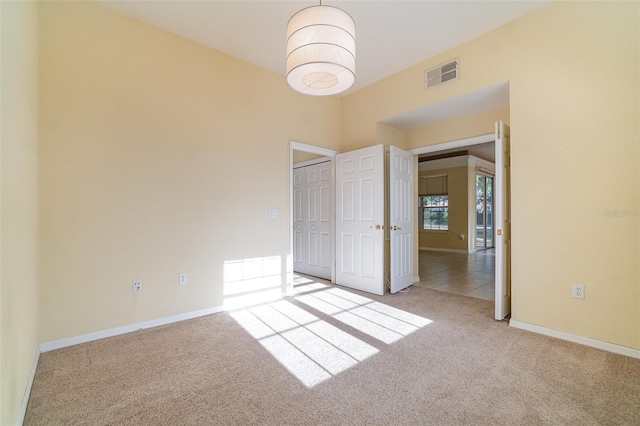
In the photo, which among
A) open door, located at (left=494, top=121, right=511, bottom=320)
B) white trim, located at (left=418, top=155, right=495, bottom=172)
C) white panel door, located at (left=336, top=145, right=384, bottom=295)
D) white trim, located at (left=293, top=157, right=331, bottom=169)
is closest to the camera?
open door, located at (left=494, top=121, right=511, bottom=320)

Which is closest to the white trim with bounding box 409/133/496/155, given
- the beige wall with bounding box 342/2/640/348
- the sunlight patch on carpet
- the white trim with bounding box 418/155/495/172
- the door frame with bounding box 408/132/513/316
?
the door frame with bounding box 408/132/513/316

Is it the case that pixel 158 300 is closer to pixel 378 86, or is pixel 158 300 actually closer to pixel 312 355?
pixel 312 355

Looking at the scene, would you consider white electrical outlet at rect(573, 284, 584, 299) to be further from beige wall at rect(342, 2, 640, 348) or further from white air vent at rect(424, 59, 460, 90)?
white air vent at rect(424, 59, 460, 90)

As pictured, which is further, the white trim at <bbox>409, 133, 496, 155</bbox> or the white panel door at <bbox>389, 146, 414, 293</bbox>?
the white panel door at <bbox>389, 146, 414, 293</bbox>

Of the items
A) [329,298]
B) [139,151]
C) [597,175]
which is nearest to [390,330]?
[329,298]

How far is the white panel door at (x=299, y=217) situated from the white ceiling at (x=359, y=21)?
7.79 ft

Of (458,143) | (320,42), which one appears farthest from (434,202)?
(320,42)

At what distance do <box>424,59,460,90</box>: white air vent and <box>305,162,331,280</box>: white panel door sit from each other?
1995 mm

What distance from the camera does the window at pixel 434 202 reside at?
934 centimetres

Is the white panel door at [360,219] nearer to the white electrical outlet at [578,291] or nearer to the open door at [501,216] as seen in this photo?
the open door at [501,216]

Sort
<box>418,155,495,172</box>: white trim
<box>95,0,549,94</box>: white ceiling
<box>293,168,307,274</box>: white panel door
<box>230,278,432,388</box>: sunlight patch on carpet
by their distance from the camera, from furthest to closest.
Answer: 1. <box>418,155,495,172</box>: white trim
2. <box>293,168,307,274</box>: white panel door
3. <box>95,0,549,94</box>: white ceiling
4. <box>230,278,432,388</box>: sunlight patch on carpet

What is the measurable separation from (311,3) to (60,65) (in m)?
2.36

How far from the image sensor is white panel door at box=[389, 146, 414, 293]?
4203 millimetres

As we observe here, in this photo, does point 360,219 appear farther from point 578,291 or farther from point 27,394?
point 27,394
